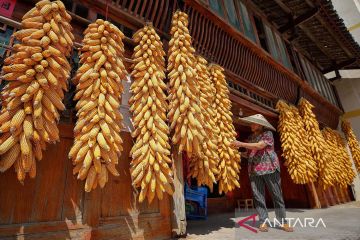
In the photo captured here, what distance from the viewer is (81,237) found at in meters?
2.42

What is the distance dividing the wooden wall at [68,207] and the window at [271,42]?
21.7ft

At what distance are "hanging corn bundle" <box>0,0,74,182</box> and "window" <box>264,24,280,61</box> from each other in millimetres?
7095

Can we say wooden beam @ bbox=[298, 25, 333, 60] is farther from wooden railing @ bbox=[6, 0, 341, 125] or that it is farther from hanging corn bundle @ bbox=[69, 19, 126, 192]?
hanging corn bundle @ bbox=[69, 19, 126, 192]

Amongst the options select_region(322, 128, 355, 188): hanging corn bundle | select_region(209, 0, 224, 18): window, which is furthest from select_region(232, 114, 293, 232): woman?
select_region(322, 128, 355, 188): hanging corn bundle

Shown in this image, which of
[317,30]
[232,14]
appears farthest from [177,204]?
[317,30]

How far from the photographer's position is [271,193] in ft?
12.7

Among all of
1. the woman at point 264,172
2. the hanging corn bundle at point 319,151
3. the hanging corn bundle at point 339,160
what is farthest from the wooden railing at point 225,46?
the hanging corn bundle at point 339,160

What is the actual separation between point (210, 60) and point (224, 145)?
217 centimetres

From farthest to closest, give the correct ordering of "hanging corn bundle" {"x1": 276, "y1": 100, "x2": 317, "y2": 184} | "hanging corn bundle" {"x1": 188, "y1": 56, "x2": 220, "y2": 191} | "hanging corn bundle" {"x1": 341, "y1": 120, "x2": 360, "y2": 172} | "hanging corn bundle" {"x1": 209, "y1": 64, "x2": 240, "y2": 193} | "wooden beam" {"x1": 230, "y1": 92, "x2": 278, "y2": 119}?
"hanging corn bundle" {"x1": 341, "y1": 120, "x2": 360, "y2": 172} < "hanging corn bundle" {"x1": 276, "y1": 100, "x2": 317, "y2": 184} < "wooden beam" {"x1": 230, "y1": 92, "x2": 278, "y2": 119} < "hanging corn bundle" {"x1": 209, "y1": 64, "x2": 240, "y2": 193} < "hanging corn bundle" {"x1": 188, "y1": 56, "x2": 220, "y2": 191}

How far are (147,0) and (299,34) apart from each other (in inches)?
327

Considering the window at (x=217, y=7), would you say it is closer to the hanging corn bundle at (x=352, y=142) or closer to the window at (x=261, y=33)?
the window at (x=261, y=33)

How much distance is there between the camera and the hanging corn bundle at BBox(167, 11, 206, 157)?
292 centimetres

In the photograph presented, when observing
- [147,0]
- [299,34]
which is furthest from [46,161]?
[299,34]

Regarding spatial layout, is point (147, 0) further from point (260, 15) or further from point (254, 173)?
point (260, 15)
